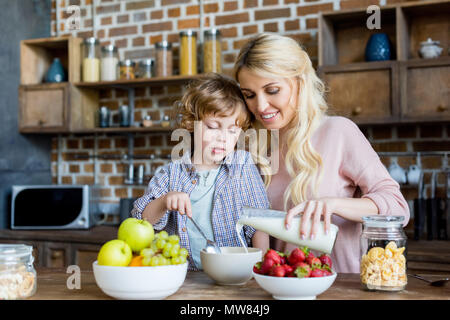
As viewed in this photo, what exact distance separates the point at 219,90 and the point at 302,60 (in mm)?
292

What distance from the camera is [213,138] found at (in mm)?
1678

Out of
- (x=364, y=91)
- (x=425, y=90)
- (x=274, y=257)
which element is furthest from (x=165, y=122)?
(x=274, y=257)

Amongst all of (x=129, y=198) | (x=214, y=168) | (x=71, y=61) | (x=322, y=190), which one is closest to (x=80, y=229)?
(x=129, y=198)

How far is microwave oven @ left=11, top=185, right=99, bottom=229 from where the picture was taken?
10.5ft

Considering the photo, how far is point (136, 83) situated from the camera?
10.7 ft

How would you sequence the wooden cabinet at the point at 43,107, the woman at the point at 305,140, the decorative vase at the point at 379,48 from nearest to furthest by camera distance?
the woman at the point at 305,140 < the decorative vase at the point at 379,48 < the wooden cabinet at the point at 43,107

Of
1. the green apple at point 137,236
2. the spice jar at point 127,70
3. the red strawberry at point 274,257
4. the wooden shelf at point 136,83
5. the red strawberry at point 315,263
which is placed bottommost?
the red strawberry at point 315,263

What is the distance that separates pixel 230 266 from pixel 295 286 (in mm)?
204

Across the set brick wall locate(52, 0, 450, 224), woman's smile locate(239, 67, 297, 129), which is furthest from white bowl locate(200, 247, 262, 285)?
brick wall locate(52, 0, 450, 224)

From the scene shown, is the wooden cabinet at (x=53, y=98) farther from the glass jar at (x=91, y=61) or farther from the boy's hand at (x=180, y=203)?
the boy's hand at (x=180, y=203)

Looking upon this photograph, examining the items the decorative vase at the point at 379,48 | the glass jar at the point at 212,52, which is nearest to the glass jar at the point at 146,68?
the glass jar at the point at 212,52

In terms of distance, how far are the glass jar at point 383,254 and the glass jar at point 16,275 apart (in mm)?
739

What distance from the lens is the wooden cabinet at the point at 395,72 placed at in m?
2.56

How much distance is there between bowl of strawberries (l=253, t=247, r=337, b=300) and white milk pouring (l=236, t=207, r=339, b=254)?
8 cm
